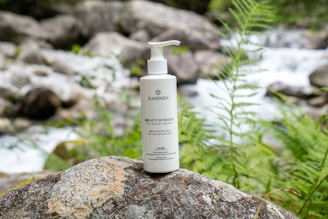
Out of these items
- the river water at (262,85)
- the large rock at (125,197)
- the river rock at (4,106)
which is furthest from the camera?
the river rock at (4,106)

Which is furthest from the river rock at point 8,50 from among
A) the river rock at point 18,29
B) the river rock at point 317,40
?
the river rock at point 317,40

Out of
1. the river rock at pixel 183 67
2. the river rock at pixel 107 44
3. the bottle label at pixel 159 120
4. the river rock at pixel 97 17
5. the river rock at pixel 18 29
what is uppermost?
the river rock at pixel 97 17

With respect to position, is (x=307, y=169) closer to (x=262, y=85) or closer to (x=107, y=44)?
(x=262, y=85)

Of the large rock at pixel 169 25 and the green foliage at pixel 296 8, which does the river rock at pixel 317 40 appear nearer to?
the large rock at pixel 169 25

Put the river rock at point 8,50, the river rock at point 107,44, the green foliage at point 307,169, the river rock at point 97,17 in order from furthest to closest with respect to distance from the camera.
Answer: the river rock at point 97,17 < the river rock at point 107,44 < the river rock at point 8,50 < the green foliage at point 307,169

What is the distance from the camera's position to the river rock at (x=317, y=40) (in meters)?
12.1

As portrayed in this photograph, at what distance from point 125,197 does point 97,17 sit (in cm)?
1325

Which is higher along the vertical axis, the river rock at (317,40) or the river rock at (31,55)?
the river rock at (317,40)

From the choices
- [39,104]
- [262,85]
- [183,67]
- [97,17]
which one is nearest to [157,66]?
[39,104]

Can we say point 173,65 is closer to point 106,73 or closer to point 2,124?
point 106,73

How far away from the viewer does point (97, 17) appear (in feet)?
46.2

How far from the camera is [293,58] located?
11.5 metres

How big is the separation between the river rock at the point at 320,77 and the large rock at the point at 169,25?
→ 3.32 meters

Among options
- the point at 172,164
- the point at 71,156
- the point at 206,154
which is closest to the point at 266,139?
the point at 71,156
